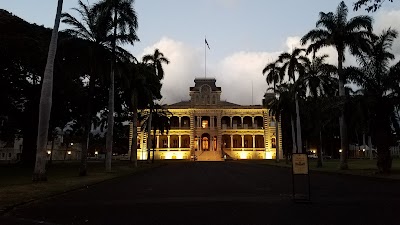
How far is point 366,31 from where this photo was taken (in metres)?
32.0

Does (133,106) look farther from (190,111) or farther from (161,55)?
(190,111)

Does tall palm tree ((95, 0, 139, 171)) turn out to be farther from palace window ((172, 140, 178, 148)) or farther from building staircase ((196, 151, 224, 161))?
palace window ((172, 140, 178, 148))

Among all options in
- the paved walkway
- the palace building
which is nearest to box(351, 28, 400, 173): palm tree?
the paved walkway

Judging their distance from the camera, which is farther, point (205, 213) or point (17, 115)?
point (17, 115)

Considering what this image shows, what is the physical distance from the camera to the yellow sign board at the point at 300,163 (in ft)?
42.4

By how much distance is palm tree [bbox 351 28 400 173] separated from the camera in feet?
86.0

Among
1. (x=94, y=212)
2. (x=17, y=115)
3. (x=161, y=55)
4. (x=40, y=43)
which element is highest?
(x=161, y=55)

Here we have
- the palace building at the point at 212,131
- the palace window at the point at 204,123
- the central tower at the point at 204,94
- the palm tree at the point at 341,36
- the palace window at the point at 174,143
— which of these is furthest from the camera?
the palace window at the point at 204,123

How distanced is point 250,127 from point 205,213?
8592 centimetres

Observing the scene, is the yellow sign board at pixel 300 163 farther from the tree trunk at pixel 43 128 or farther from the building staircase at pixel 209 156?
the building staircase at pixel 209 156

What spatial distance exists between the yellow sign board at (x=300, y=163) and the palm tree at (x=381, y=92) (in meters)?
15.0

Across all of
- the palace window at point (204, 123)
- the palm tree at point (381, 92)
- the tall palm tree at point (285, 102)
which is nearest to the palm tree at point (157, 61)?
the tall palm tree at point (285, 102)

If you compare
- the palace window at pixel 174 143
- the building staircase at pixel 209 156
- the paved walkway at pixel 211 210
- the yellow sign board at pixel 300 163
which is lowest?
the paved walkway at pixel 211 210

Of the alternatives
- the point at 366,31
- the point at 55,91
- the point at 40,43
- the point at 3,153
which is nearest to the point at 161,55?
the point at 55,91
